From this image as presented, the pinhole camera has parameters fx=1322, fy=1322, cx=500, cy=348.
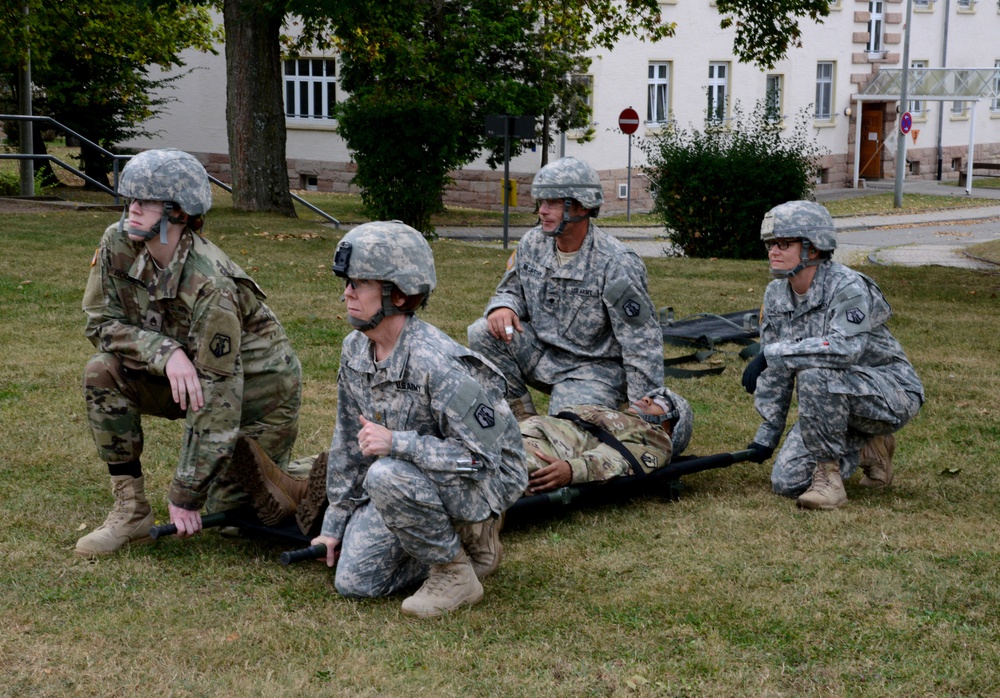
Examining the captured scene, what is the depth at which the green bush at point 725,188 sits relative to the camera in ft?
60.0

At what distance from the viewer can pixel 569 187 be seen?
6.00 metres

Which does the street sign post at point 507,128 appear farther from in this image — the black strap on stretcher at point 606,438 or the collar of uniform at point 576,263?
the black strap on stretcher at point 606,438

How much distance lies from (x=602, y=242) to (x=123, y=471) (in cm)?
242

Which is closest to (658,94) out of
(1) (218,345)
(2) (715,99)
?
(2) (715,99)

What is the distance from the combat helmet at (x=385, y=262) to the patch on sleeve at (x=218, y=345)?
0.73m

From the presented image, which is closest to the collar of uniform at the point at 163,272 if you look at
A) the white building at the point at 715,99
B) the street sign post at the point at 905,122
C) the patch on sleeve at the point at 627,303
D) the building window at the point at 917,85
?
the patch on sleeve at the point at 627,303

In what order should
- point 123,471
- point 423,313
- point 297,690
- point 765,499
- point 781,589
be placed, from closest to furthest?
point 297,690 < point 781,589 < point 123,471 < point 765,499 < point 423,313

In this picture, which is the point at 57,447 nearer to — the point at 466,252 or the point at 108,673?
the point at 108,673

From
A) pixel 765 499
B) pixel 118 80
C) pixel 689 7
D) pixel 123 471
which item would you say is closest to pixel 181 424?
pixel 123 471

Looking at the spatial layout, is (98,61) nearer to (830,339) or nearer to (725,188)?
(725,188)

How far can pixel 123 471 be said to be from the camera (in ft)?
16.6

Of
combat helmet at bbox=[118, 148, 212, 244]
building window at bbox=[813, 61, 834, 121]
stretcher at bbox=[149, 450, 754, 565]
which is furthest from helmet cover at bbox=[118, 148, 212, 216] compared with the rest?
building window at bbox=[813, 61, 834, 121]

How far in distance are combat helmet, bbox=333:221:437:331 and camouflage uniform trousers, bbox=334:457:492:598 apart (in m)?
0.54

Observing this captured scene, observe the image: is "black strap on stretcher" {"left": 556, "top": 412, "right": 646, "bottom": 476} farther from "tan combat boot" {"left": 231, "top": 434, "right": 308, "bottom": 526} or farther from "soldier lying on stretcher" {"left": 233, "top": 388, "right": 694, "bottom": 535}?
"tan combat boot" {"left": 231, "top": 434, "right": 308, "bottom": 526}
